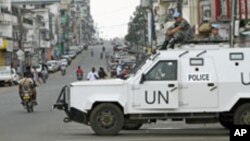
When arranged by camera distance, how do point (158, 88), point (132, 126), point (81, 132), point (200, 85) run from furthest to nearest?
point (132, 126)
point (81, 132)
point (158, 88)
point (200, 85)

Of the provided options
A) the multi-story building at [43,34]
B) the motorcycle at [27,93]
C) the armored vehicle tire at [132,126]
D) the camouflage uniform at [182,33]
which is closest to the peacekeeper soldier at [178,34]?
the camouflage uniform at [182,33]

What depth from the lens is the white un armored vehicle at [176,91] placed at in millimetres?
17234

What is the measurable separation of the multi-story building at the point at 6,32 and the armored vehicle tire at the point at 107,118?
248 ft

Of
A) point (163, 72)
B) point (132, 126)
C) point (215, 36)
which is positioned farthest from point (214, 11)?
point (163, 72)

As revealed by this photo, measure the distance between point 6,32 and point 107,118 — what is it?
8338 cm

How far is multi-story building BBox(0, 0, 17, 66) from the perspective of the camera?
93812mm

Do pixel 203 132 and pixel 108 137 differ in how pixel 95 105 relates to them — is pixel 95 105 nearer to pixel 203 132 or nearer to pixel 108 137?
pixel 108 137

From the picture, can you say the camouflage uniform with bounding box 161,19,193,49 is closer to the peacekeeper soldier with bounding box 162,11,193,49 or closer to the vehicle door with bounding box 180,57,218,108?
the peacekeeper soldier with bounding box 162,11,193,49

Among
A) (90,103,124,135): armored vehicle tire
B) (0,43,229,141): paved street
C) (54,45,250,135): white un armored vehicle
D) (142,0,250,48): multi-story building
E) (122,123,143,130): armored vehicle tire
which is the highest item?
(142,0,250,48): multi-story building

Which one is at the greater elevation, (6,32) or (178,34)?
(6,32)

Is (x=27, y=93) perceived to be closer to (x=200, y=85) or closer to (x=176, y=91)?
(x=176, y=91)

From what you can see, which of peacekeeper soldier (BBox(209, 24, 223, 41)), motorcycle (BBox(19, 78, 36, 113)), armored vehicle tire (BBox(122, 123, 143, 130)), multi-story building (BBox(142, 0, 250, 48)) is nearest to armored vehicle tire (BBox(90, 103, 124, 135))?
armored vehicle tire (BBox(122, 123, 143, 130))

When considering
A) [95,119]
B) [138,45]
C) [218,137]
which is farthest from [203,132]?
[138,45]

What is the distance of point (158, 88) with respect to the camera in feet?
57.3
